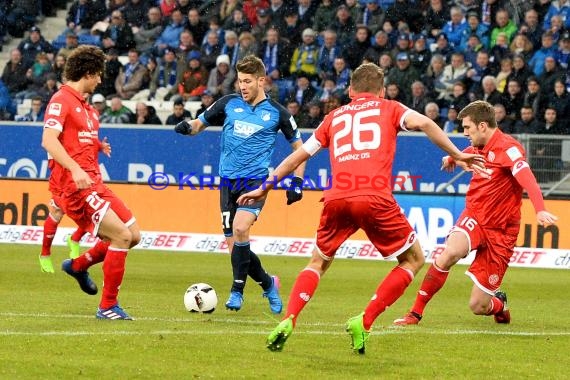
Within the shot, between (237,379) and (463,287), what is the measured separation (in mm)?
8341

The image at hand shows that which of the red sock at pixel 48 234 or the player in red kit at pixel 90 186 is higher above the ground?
the player in red kit at pixel 90 186

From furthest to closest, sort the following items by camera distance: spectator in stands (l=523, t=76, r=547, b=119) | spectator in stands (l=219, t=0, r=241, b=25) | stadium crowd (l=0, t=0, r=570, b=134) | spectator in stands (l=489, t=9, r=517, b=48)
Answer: spectator in stands (l=219, t=0, r=241, b=25), spectator in stands (l=489, t=9, r=517, b=48), stadium crowd (l=0, t=0, r=570, b=134), spectator in stands (l=523, t=76, r=547, b=119)

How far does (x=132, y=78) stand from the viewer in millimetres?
27078

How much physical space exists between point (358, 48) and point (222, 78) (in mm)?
3049

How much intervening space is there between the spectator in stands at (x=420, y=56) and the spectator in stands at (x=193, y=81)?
15.4ft

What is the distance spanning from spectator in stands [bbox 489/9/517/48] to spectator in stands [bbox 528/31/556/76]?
0.92m

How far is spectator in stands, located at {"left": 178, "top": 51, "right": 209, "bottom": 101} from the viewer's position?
26.0m

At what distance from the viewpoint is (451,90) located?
24062 mm

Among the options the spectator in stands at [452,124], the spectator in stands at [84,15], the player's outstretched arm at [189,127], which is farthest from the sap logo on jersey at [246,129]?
the spectator in stands at [84,15]

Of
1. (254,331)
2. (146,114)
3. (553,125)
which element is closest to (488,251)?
(254,331)

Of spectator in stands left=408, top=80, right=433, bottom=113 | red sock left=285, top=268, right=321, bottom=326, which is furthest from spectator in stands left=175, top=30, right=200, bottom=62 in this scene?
red sock left=285, top=268, right=321, bottom=326

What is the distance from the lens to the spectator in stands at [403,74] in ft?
79.0

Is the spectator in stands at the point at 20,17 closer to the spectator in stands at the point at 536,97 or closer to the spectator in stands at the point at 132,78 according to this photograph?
the spectator in stands at the point at 132,78

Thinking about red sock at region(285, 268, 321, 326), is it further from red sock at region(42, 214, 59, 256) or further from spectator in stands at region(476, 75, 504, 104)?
spectator in stands at region(476, 75, 504, 104)
